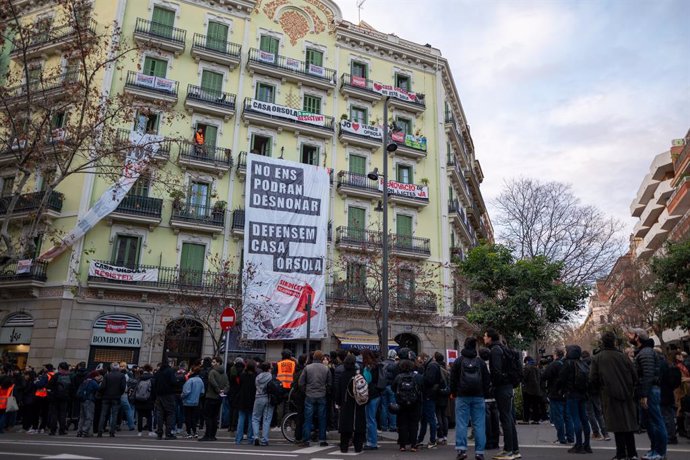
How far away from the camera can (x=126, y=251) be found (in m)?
23.2

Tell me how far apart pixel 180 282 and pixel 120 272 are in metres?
2.51

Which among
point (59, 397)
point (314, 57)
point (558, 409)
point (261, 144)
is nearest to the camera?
point (558, 409)

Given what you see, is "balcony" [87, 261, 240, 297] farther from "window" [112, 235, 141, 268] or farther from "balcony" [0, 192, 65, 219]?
"balcony" [0, 192, 65, 219]

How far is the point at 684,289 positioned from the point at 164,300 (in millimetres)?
22423

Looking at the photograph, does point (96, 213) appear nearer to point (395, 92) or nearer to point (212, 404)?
point (212, 404)

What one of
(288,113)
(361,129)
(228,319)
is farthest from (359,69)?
(228,319)

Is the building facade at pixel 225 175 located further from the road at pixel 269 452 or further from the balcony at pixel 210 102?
the road at pixel 269 452

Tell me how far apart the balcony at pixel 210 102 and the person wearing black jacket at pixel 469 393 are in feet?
71.1

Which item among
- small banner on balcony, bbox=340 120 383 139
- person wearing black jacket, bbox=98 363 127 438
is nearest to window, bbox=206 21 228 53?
small banner on balcony, bbox=340 120 383 139

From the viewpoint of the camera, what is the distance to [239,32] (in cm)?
2836

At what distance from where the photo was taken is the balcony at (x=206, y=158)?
24844 mm

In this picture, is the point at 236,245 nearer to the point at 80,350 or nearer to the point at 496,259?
the point at 80,350

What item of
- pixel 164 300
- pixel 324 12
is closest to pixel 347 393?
pixel 164 300

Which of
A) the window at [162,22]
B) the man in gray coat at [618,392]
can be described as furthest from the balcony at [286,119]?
the man in gray coat at [618,392]
